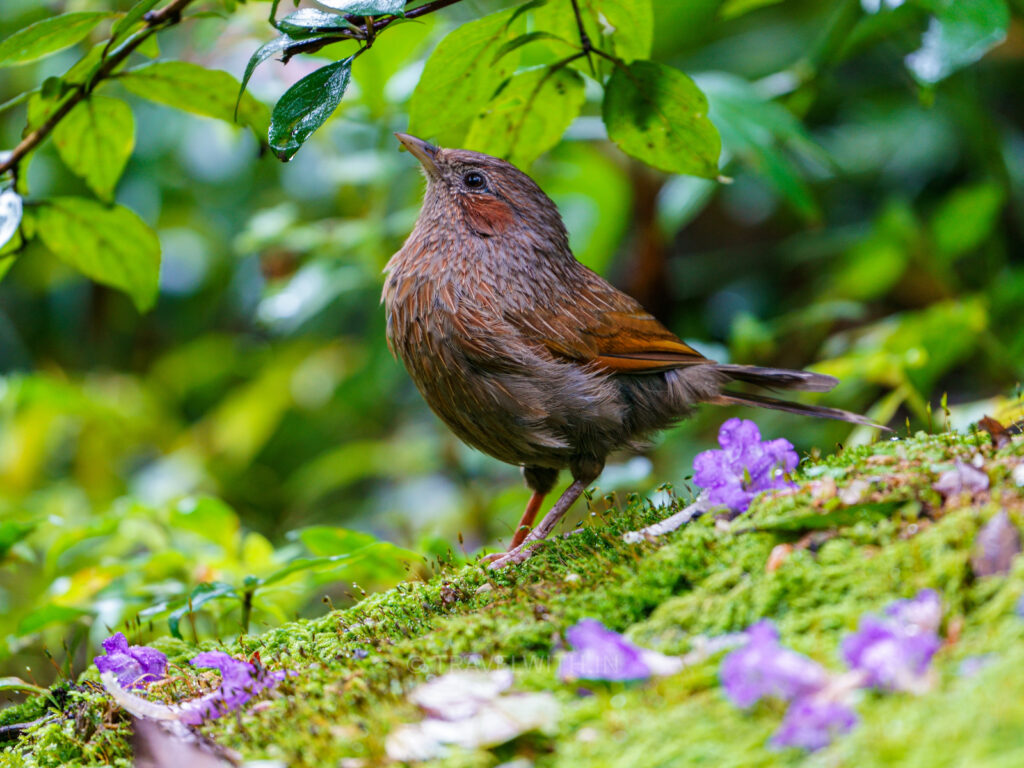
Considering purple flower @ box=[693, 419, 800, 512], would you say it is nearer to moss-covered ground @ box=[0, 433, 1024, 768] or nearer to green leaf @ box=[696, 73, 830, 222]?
moss-covered ground @ box=[0, 433, 1024, 768]

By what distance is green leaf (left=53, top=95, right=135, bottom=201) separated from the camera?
276 centimetres

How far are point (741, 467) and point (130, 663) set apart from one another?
1.62 metres

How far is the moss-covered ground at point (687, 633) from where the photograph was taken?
123cm

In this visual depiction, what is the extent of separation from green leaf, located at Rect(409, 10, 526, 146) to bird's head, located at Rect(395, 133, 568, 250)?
879 mm

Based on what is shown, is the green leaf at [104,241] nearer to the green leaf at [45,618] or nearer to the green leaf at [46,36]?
the green leaf at [46,36]

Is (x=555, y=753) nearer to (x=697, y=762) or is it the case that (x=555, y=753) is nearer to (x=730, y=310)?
(x=697, y=762)

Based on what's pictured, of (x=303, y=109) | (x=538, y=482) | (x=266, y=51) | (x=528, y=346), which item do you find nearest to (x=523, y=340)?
(x=528, y=346)

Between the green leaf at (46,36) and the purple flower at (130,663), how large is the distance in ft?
4.96

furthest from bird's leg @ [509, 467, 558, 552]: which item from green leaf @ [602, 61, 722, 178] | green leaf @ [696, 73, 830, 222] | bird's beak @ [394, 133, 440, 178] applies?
green leaf @ [696, 73, 830, 222]

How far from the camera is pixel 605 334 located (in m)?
3.33

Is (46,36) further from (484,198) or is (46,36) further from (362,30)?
(484,198)

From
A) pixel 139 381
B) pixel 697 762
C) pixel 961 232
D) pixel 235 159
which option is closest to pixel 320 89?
pixel 697 762

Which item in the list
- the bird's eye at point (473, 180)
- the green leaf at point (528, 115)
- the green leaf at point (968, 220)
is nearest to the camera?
the green leaf at point (528, 115)

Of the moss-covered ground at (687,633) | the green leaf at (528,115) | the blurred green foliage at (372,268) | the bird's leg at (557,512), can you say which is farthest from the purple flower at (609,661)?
the green leaf at (528,115)
